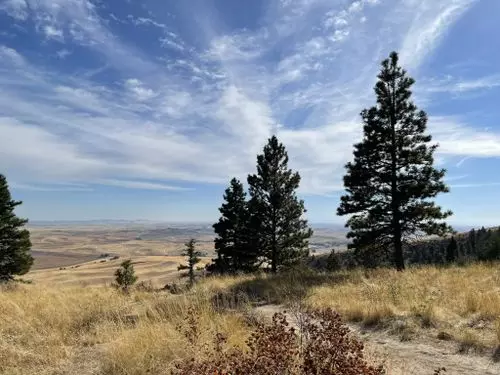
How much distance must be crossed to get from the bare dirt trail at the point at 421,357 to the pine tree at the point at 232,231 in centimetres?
2684

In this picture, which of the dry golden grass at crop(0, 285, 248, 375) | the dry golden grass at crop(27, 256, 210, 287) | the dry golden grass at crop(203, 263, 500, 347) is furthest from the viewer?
the dry golden grass at crop(27, 256, 210, 287)

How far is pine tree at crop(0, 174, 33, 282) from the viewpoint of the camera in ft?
114

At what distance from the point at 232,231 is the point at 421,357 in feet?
100

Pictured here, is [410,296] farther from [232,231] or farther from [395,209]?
[232,231]

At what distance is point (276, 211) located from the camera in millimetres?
30297

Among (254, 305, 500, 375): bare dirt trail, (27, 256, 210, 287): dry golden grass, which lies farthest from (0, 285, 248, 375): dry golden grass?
(27, 256, 210, 287): dry golden grass

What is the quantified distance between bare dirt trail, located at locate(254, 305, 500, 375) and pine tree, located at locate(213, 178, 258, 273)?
26835mm

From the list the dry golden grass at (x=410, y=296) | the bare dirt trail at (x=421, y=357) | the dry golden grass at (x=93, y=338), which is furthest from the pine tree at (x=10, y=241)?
the bare dirt trail at (x=421, y=357)

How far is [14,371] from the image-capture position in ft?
18.4

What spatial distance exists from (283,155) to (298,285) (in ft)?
55.2

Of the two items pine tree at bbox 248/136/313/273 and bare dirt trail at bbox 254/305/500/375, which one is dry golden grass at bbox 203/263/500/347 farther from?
pine tree at bbox 248/136/313/273

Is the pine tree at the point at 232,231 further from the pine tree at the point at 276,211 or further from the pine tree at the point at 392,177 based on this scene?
the pine tree at the point at 392,177

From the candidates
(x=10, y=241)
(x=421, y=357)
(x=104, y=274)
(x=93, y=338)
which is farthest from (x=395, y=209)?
(x=104, y=274)

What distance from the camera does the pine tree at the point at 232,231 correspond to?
114ft
